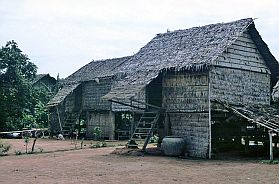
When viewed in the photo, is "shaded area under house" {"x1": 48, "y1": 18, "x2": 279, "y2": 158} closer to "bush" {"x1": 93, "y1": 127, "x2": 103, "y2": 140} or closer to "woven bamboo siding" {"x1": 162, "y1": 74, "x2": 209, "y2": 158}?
"woven bamboo siding" {"x1": 162, "y1": 74, "x2": 209, "y2": 158}

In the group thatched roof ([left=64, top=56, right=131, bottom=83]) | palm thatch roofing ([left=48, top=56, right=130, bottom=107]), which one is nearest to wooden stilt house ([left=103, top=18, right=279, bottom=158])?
thatched roof ([left=64, top=56, right=131, bottom=83])

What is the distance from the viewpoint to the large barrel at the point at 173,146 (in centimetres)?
1966

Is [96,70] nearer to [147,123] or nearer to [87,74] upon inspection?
[87,74]

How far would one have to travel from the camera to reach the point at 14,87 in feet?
123

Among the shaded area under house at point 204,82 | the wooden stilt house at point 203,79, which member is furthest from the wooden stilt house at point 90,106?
the wooden stilt house at point 203,79

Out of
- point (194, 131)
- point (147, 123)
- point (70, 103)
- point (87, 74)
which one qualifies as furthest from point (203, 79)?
point (70, 103)

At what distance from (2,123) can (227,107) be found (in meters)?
22.4

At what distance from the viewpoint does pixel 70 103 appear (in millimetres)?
36656

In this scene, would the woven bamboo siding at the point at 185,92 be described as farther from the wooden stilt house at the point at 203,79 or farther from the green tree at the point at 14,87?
the green tree at the point at 14,87

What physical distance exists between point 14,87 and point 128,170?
83.9 ft

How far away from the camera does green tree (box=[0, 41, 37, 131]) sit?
35.4 metres

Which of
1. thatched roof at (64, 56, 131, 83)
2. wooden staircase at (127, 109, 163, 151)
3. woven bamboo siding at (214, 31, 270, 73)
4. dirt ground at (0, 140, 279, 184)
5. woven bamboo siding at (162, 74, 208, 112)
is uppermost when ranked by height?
thatched roof at (64, 56, 131, 83)

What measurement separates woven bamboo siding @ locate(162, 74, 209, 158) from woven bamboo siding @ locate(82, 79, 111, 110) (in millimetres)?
11287

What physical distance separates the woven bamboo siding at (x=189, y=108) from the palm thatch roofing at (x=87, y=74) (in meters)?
11.5
